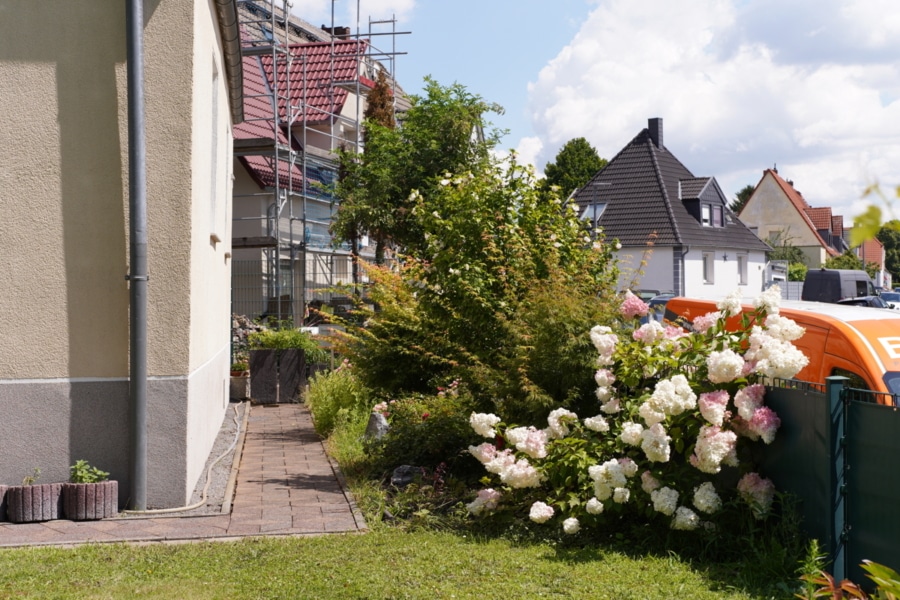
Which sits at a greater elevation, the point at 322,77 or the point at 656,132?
the point at 656,132

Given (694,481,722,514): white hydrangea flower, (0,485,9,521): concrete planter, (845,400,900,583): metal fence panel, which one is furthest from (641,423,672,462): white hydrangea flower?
(0,485,9,521): concrete planter

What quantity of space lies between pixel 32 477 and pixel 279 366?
8853 mm

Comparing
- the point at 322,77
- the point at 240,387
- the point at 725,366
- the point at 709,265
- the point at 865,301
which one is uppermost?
the point at 322,77

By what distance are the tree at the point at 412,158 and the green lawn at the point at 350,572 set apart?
1570 cm

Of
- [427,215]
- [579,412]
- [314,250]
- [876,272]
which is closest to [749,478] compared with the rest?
[579,412]

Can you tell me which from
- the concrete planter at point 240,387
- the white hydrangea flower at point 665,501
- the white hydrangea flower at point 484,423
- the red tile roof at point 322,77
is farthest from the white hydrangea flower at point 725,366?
the red tile roof at point 322,77

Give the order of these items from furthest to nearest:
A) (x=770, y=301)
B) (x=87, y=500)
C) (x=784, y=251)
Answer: (x=784, y=251) < (x=87, y=500) < (x=770, y=301)

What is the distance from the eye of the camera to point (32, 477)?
7.88m

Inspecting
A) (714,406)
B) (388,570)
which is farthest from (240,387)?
(714,406)

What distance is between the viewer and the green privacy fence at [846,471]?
542cm

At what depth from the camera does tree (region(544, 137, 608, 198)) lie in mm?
61688

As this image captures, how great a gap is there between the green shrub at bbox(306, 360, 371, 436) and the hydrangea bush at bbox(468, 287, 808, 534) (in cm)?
516

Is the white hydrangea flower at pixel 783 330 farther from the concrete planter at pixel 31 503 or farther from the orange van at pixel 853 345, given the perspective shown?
the concrete planter at pixel 31 503

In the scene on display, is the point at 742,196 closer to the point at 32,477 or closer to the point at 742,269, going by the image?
the point at 742,269
